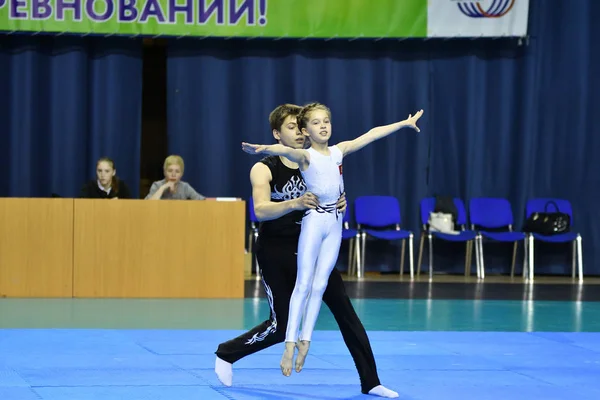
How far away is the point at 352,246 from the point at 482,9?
3.41m

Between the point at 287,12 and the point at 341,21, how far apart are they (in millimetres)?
686

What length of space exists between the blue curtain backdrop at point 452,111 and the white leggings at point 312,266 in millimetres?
8107

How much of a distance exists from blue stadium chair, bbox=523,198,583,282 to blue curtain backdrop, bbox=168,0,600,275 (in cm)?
33

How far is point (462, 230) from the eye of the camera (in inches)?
513

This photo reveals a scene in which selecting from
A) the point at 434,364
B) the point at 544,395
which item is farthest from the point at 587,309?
the point at 544,395

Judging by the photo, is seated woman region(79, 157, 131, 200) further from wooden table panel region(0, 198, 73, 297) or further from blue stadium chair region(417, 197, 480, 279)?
blue stadium chair region(417, 197, 480, 279)

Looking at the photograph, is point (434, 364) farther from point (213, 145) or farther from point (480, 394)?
point (213, 145)

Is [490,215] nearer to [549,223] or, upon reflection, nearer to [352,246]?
[549,223]

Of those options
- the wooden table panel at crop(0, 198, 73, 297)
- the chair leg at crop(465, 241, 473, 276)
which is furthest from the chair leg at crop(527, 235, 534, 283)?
the wooden table panel at crop(0, 198, 73, 297)

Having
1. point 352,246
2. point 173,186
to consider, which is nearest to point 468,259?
point 352,246

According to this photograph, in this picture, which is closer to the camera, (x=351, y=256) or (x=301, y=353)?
(x=301, y=353)

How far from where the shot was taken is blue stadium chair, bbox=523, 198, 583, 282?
12.9 metres

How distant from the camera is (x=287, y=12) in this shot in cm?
1283

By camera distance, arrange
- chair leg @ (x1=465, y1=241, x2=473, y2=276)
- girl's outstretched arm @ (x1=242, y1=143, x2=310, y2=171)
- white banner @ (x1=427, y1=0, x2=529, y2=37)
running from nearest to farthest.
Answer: girl's outstretched arm @ (x1=242, y1=143, x2=310, y2=171)
white banner @ (x1=427, y1=0, x2=529, y2=37)
chair leg @ (x1=465, y1=241, x2=473, y2=276)
